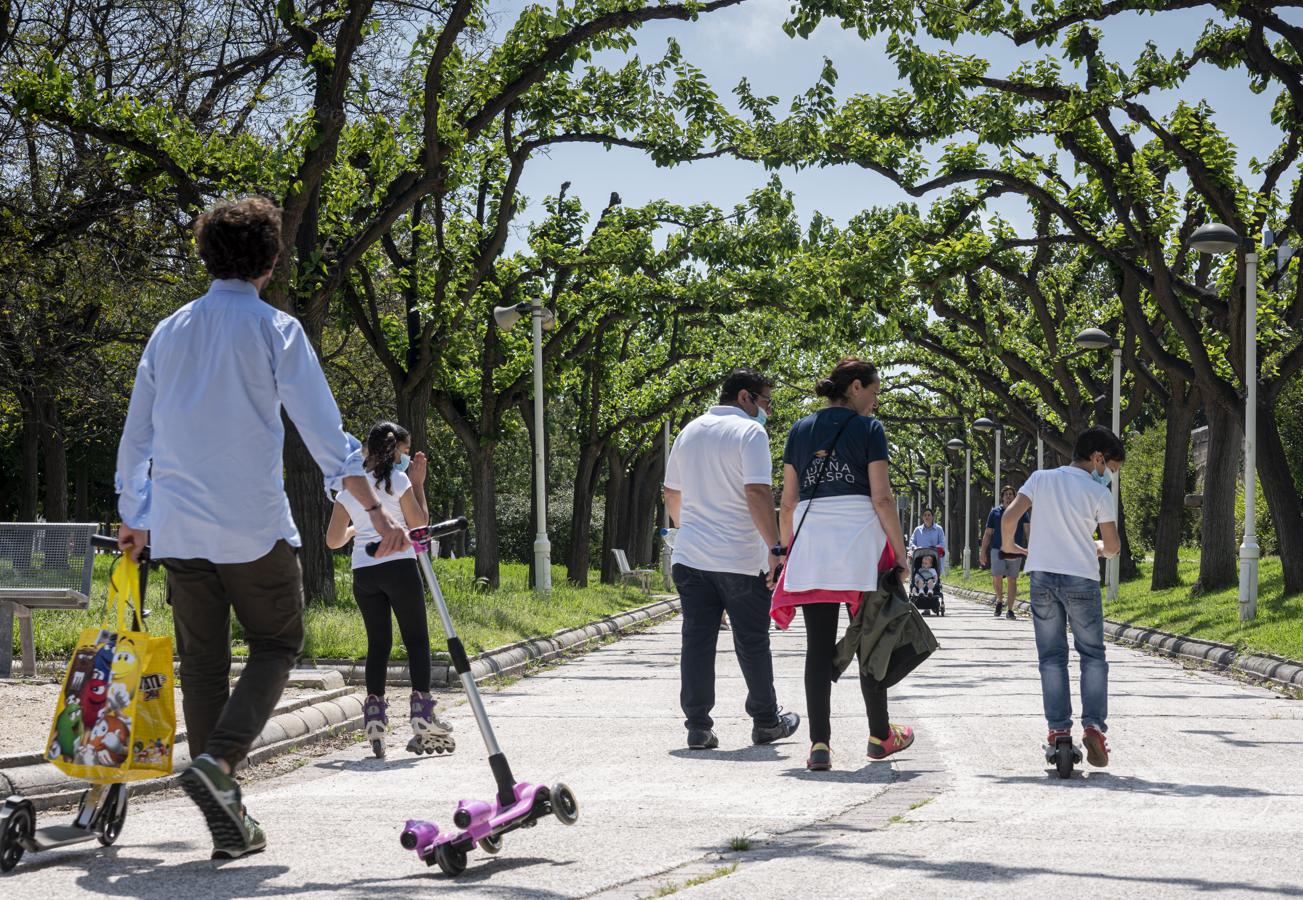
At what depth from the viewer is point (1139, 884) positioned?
16.0 feet

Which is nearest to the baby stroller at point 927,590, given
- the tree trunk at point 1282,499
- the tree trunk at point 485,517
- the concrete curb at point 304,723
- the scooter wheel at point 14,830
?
the tree trunk at point 1282,499

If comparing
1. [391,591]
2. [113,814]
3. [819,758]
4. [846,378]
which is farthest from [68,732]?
[846,378]

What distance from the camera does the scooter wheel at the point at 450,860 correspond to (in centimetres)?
491

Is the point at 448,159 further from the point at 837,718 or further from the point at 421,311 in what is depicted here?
the point at 837,718

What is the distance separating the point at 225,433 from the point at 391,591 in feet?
11.6

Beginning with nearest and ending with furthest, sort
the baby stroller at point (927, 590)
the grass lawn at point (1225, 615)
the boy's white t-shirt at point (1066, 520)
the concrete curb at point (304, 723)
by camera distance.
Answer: the concrete curb at point (304, 723), the boy's white t-shirt at point (1066, 520), the grass lawn at point (1225, 615), the baby stroller at point (927, 590)

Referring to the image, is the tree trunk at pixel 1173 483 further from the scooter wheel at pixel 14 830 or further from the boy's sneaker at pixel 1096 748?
the scooter wheel at pixel 14 830

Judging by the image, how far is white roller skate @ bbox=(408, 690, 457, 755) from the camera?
8.42 m

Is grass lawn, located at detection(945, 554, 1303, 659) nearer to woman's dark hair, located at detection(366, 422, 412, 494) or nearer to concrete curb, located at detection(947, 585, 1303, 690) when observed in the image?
concrete curb, located at detection(947, 585, 1303, 690)

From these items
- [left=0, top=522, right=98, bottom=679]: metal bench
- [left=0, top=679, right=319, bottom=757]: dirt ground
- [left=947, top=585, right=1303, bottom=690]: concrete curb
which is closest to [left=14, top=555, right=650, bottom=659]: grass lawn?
[left=0, top=679, right=319, bottom=757]: dirt ground

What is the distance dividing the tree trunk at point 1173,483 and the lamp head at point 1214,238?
10.9m

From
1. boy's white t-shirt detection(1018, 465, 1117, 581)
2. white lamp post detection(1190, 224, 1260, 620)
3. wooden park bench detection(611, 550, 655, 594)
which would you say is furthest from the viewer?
wooden park bench detection(611, 550, 655, 594)

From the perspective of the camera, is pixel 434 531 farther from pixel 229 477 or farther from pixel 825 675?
pixel 825 675

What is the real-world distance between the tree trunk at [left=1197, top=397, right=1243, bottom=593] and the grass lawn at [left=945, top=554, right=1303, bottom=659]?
1.33ft
